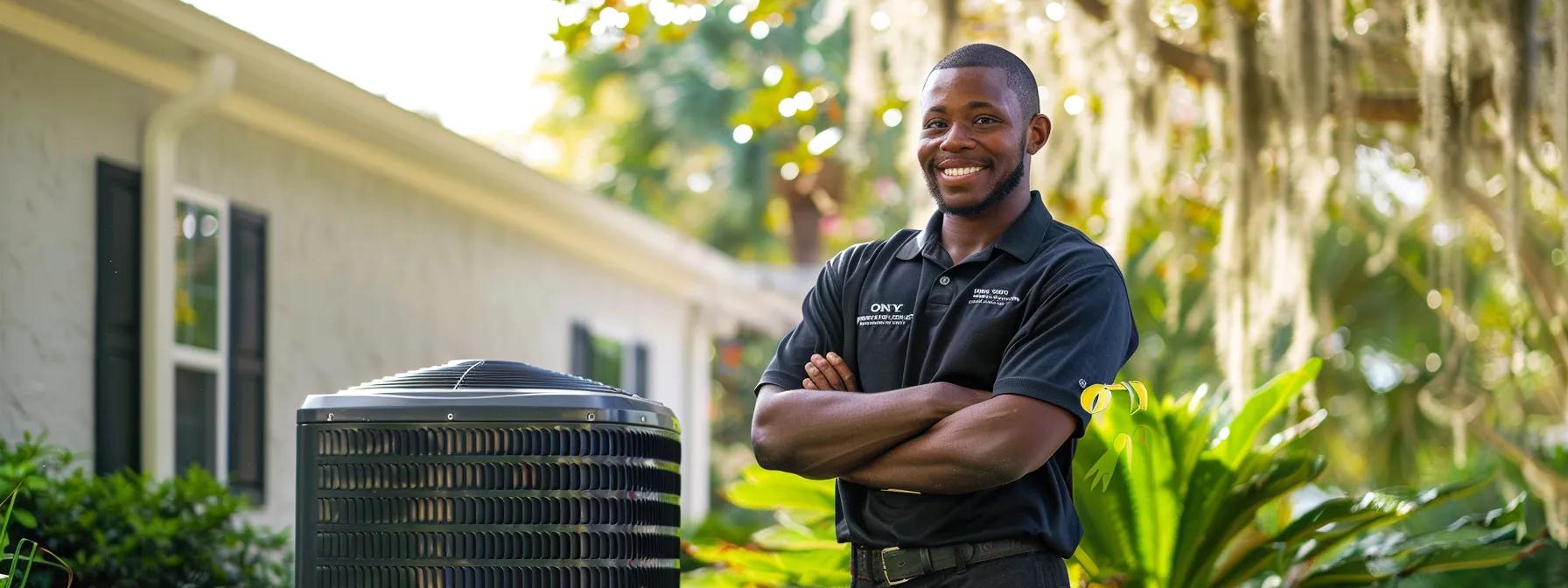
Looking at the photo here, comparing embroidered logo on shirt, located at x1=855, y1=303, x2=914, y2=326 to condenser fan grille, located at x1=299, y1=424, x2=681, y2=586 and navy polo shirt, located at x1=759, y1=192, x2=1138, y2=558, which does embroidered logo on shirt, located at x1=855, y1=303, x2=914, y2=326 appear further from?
condenser fan grille, located at x1=299, y1=424, x2=681, y2=586

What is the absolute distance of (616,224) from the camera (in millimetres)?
11961

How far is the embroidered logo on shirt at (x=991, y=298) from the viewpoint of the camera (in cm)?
334

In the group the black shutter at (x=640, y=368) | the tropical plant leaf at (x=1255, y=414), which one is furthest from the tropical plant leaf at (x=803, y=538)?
the black shutter at (x=640, y=368)

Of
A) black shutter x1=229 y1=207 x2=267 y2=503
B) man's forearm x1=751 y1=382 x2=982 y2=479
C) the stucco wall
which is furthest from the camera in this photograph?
black shutter x1=229 y1=207 x2=267 y2=503

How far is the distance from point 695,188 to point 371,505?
24.2 m

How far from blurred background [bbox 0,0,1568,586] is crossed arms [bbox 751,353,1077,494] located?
5.93 ft

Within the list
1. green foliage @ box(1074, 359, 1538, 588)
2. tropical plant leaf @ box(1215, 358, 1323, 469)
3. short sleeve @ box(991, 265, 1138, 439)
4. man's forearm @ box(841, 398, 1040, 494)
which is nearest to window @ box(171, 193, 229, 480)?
green foliage @ box(1074, 359, 1538, 588)

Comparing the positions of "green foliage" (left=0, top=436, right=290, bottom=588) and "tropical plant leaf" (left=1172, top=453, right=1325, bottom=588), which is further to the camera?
"green foliage" (left=0, top=436, right=290, bottom=588)

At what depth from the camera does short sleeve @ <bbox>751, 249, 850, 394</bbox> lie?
11.8 ft

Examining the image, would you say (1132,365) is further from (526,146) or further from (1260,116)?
(526,146)

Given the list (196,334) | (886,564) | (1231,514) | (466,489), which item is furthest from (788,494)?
(196,334)

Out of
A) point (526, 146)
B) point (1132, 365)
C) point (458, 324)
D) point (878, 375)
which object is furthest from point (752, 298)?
point (526, 146)

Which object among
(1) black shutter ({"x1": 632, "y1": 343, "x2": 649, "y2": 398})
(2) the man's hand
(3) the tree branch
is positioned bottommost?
(2) the man's hand

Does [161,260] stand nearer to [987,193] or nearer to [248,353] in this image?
[248,353]
